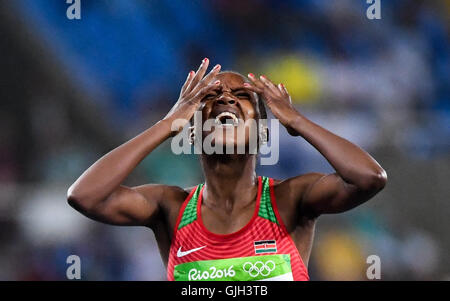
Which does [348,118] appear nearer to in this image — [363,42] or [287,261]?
[363,42]

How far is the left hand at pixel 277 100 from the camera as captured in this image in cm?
264

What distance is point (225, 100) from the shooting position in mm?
2760

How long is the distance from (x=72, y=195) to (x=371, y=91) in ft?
9.99

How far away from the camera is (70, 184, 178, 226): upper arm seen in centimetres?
259

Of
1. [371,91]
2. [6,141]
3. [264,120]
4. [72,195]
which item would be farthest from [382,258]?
[6,141]

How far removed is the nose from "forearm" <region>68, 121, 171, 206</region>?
37 cm

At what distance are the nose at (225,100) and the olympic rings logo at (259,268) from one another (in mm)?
759

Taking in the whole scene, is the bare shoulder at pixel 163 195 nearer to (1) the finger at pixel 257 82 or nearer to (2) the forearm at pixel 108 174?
(2) the forearm at pixel 108 174

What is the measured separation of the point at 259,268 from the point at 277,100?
783 millimetres

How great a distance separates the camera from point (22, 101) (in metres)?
4.81
